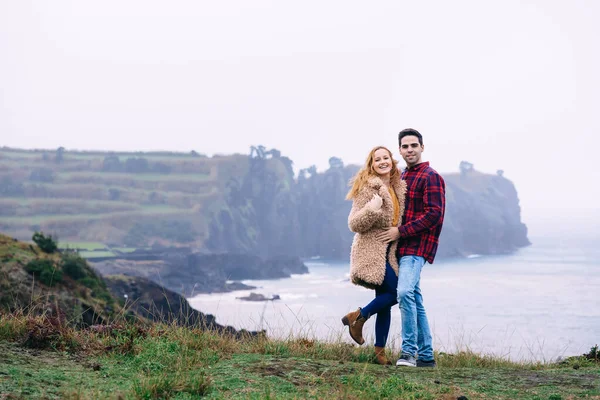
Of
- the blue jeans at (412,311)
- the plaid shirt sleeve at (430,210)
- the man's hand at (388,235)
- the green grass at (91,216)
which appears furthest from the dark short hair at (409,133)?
the green grass at (91,216)

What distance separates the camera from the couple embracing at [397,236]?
5.34 metres

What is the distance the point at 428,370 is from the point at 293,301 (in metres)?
90.9

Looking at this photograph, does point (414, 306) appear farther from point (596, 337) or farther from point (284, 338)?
point (596, 337)

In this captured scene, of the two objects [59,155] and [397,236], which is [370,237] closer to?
[397,236]

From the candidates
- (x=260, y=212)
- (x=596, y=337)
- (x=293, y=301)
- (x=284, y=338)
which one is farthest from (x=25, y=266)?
(x=260, y=212)

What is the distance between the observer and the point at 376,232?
214 inches

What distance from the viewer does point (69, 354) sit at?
16.3 ft

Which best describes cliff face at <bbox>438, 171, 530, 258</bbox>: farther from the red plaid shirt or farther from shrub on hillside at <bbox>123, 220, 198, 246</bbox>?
the red plaid shirt

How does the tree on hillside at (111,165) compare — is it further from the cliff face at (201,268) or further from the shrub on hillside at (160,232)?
the cliff face at (201,268)

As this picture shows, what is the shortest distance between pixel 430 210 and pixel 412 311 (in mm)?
879

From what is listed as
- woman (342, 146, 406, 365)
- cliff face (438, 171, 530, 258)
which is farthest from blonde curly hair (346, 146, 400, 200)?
cliff face (438, 171, 530, 258)

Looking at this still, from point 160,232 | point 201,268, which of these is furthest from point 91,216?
point 201,268

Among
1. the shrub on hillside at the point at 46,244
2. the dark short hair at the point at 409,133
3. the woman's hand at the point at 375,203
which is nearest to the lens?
the woman's hand at the point at 375,203

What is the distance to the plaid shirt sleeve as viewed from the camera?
531 centimetres
